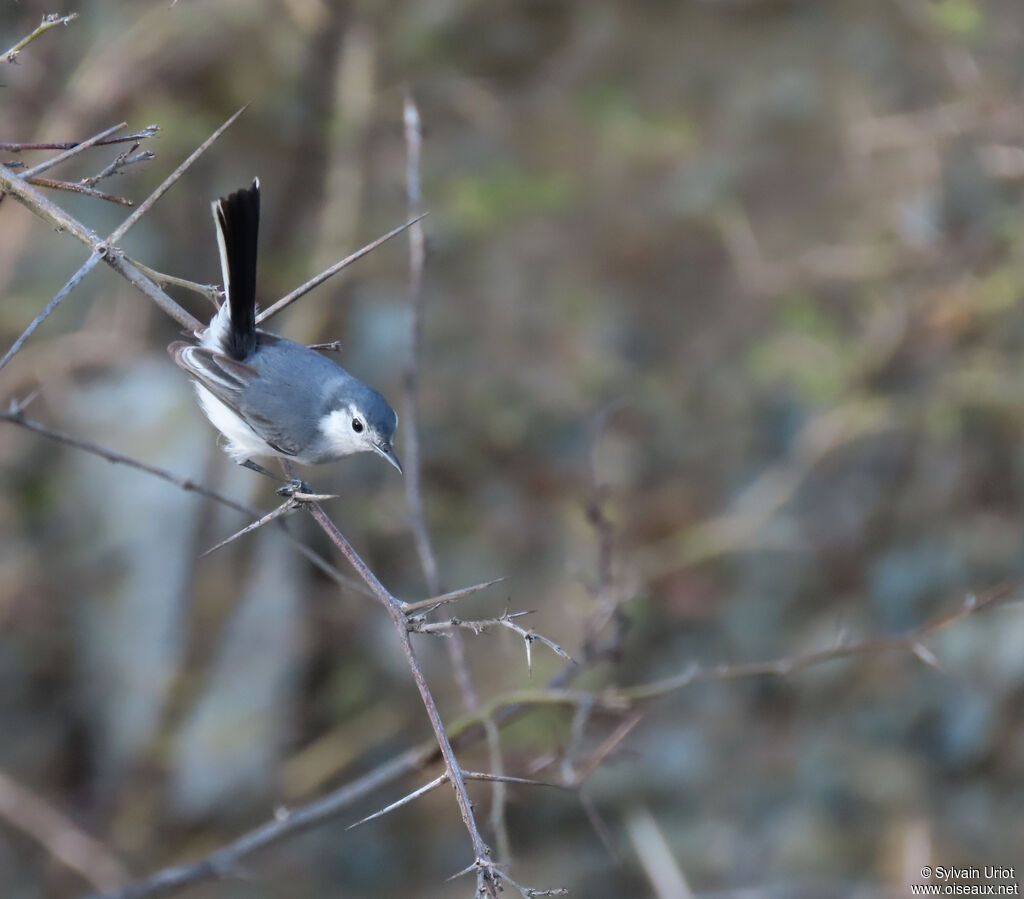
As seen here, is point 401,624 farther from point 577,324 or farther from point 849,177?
point 849,177

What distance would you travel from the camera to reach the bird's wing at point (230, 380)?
9.95 feet

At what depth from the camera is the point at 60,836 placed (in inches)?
220

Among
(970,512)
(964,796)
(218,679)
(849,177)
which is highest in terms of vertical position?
(849,177)

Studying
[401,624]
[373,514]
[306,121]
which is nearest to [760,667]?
[401,624]

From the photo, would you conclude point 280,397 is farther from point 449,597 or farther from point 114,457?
point 449,597

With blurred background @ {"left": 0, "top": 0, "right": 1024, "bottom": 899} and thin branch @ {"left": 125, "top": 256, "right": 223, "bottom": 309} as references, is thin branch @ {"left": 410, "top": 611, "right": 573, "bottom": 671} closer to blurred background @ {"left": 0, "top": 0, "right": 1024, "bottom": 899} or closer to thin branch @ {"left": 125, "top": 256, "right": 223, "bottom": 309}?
thin branch @ {"left": 125, "top": 256, "right": 223, "bottom": 309}

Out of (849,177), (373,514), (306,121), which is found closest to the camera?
(306,121)

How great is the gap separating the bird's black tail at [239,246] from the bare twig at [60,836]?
A: 3810mm

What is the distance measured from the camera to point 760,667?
2.62m

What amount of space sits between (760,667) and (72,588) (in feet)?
17.8

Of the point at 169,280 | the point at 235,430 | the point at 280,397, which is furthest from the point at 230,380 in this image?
the point at 169,280

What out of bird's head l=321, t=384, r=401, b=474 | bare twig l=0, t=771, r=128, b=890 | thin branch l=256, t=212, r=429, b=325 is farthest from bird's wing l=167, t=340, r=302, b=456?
bare twig l=0, t=771, r=128, b=890

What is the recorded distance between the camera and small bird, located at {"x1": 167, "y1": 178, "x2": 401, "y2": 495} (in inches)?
120

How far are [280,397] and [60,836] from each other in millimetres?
3829
